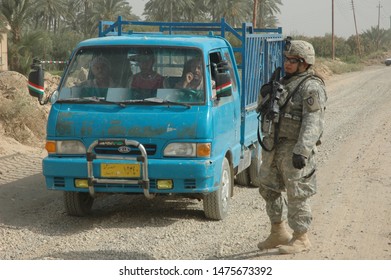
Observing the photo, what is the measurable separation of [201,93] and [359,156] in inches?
221

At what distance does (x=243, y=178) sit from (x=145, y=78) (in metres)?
3.05

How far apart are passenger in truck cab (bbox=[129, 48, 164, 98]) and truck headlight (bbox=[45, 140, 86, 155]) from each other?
872 mm

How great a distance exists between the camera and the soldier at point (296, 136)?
22.0ft

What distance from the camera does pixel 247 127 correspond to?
→ 34.2ft

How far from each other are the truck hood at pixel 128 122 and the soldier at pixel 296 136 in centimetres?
143

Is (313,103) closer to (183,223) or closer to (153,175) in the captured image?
(153,175)

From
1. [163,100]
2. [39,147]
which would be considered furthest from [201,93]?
[39,147]

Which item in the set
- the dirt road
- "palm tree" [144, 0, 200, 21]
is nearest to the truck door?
the dirt road

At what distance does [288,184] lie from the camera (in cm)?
680

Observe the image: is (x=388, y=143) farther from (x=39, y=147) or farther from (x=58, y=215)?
(x=58, y=215)

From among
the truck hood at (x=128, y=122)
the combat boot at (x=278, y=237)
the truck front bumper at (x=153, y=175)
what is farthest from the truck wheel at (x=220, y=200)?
the combat boot at (x=278, y=237)

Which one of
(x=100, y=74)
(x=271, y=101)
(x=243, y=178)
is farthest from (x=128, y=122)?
(x=243, y=178)

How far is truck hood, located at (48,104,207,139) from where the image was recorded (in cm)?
824

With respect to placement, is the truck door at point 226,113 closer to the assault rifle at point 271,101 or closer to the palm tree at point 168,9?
the assault rifle at point 271,101
